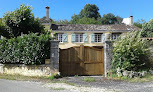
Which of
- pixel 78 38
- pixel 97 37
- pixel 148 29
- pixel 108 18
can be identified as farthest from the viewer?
pixel 108 18

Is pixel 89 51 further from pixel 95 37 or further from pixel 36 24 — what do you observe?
pixel 95 37

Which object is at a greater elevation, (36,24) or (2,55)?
(36,24)

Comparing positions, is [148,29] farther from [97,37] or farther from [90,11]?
[90,11]

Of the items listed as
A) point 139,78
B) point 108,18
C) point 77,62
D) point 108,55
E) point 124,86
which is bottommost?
point 124,86

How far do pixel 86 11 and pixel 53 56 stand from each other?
41.3m

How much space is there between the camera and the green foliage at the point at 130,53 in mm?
8664

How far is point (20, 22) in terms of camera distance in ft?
38.8

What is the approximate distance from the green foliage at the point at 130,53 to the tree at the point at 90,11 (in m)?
39.7

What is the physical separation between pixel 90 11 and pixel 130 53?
41.6 meters

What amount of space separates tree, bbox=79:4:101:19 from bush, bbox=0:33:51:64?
39.8 metres

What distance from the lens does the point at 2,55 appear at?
398 inches

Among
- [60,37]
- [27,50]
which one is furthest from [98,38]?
[27,50]

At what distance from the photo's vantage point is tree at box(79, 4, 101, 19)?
158ft

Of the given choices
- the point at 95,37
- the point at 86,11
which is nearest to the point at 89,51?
the point at 95,37
